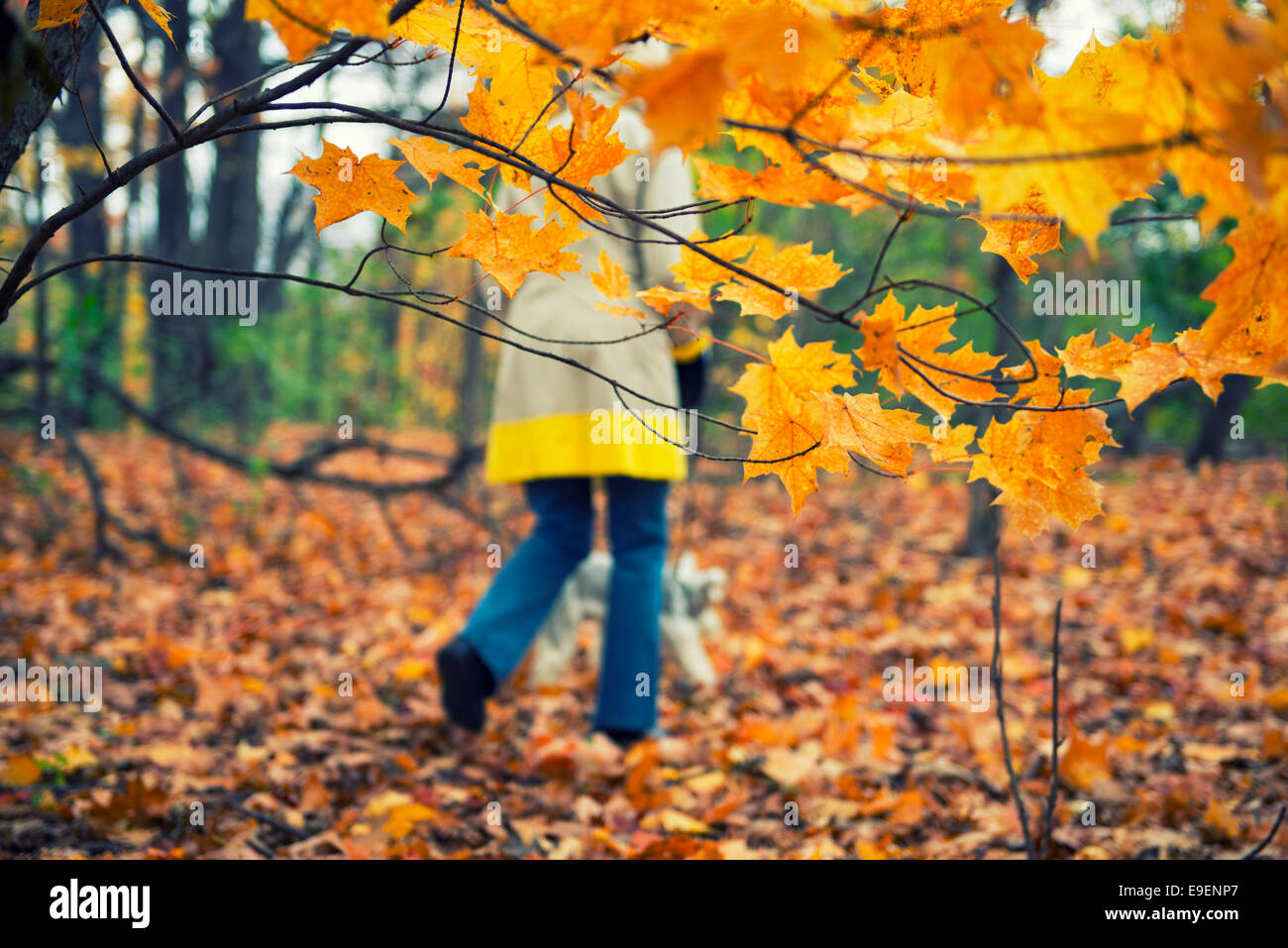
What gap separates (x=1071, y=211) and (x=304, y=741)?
2.23 m

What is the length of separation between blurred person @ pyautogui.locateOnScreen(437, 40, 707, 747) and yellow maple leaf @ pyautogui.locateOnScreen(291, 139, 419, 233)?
105 centimetres

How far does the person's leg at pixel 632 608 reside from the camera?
2.12 meters

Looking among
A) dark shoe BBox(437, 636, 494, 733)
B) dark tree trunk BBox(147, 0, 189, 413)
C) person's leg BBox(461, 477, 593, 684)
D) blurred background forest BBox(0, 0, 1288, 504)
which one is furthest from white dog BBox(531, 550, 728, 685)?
dark tree trunk BBox(147, 0, 189, 413)

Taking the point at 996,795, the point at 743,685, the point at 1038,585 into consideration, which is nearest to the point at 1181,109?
the point at 996,795

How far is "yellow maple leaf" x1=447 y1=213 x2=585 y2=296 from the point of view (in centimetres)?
100

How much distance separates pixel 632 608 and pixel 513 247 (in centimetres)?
135

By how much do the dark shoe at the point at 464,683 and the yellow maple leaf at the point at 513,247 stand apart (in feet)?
4.19

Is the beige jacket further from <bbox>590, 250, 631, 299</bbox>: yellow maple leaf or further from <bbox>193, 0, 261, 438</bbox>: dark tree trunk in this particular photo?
<bbox>193, 0, 261, 438</bbox>: dark tree trunk

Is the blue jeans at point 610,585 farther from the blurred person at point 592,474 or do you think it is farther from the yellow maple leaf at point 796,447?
the yellow maple leaf at point 796,447

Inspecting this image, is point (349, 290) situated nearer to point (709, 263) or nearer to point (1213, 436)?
point (709, 263)

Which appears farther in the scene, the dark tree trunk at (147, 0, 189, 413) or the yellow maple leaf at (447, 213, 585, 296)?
the dark tree trunk at (147, 0, 189, 413)

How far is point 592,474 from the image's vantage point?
212cm

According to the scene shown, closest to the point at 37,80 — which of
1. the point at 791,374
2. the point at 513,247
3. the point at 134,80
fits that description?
the point at 134,80

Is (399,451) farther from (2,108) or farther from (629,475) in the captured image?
(2,108)
